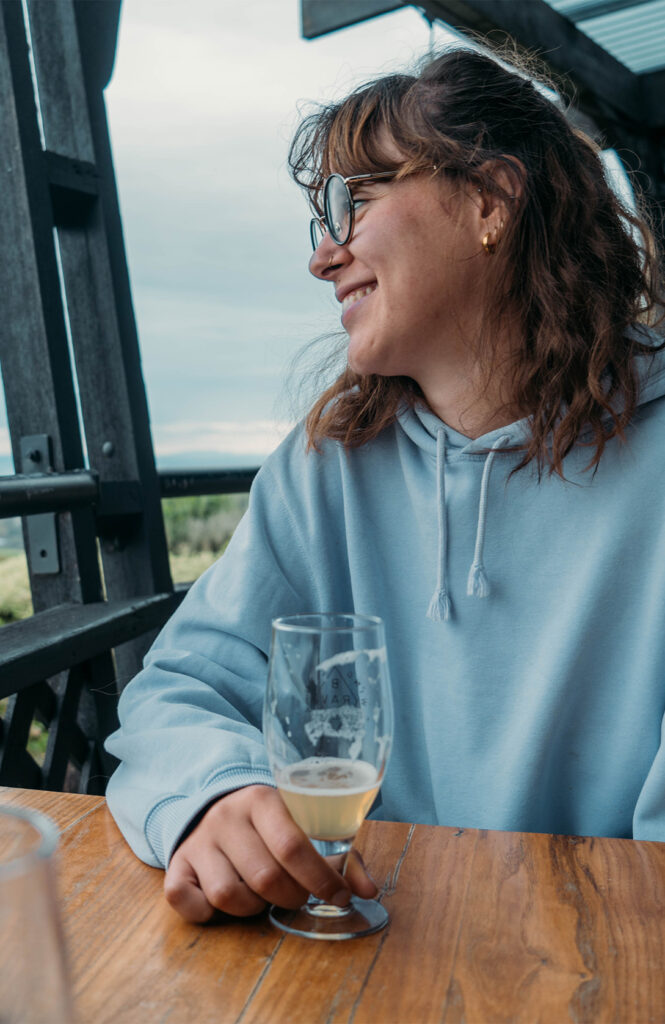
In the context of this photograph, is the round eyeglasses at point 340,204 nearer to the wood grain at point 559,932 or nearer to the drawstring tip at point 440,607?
the drawstring tip at point 440,607

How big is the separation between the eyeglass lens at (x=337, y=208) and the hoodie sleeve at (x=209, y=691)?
1.27 ft

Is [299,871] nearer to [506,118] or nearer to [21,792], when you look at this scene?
[21,792]

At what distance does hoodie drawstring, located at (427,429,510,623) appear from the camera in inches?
48.3

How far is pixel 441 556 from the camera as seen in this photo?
1264 millimetres

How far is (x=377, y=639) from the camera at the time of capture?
640 mm

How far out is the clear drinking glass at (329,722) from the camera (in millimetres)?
624

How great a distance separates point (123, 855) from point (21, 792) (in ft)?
0.71

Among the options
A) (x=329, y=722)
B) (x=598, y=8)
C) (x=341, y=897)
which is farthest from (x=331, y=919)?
(x=598, y=8)

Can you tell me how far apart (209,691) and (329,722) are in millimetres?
441

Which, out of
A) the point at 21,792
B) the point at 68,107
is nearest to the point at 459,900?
the point at 21,792

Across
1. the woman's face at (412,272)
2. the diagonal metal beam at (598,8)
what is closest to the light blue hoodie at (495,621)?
the woman's face at (412,272)

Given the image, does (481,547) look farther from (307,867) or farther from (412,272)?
(307,867)

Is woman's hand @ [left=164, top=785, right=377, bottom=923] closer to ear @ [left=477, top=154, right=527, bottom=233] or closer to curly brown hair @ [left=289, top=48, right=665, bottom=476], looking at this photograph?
curly brown hair @ [left=289, top=48, right=665, bottom=476]

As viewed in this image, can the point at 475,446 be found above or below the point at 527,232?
below
